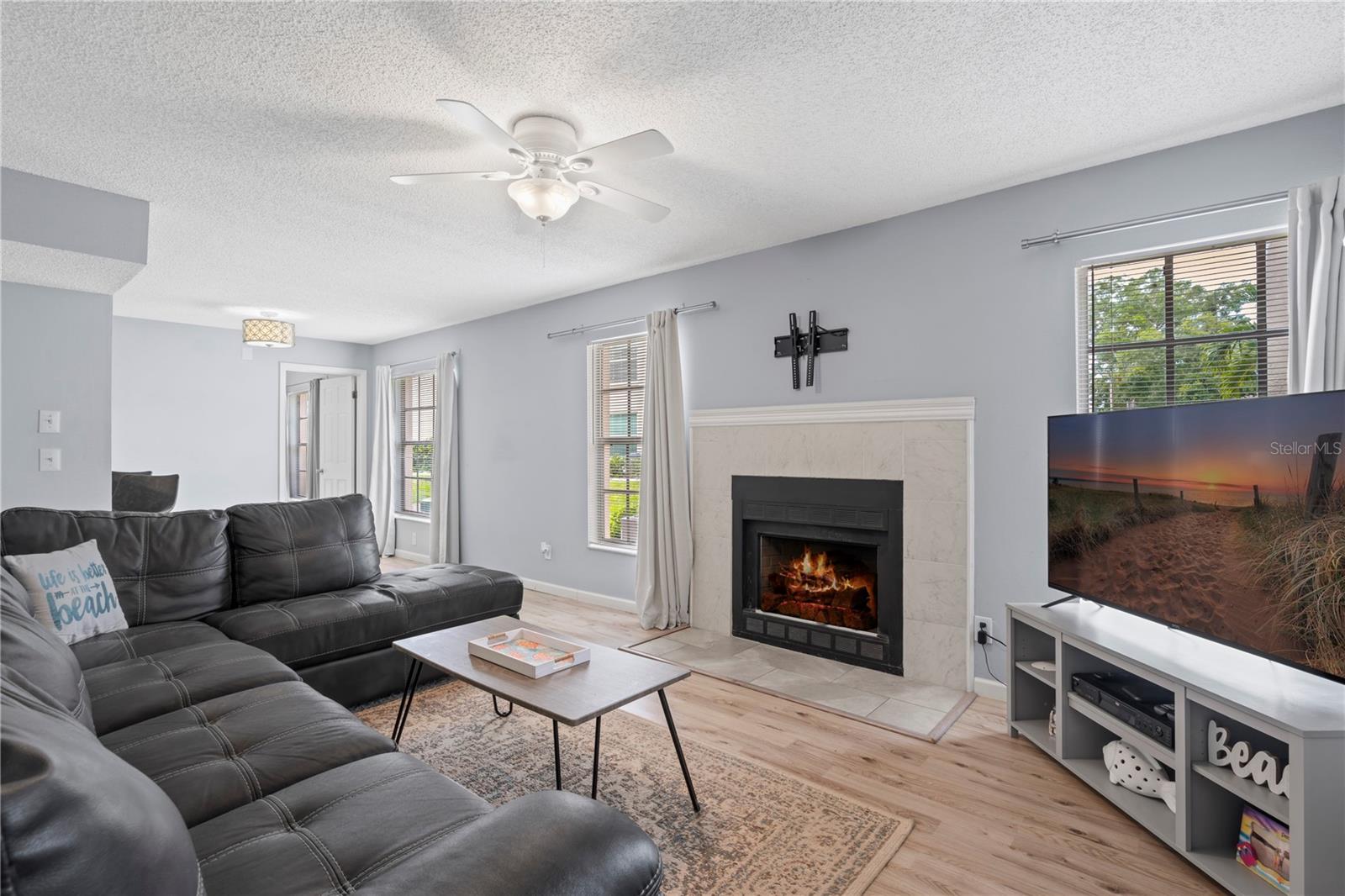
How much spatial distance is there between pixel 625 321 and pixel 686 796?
3.46 m

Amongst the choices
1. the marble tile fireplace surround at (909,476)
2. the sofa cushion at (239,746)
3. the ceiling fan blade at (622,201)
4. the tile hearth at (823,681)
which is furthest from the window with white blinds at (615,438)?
the sofa cushion at (239,746)

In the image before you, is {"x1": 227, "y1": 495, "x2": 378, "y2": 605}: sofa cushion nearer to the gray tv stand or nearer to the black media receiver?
the gray tv stand

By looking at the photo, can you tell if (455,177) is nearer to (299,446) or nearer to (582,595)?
(582,595)

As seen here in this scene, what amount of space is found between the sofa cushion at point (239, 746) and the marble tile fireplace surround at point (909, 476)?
2.68m

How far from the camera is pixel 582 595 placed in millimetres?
5180

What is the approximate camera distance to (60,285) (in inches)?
144

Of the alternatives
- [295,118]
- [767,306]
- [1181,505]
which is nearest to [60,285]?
[295,118]

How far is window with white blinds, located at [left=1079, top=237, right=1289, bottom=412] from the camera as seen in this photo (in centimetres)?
254

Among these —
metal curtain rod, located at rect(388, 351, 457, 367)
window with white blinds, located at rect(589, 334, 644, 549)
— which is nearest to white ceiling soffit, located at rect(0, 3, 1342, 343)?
window with white blinds, located at rect(589, 334, 644, 549)

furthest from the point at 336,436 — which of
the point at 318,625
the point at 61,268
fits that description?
the point at 318,625

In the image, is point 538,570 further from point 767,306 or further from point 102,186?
point 102,186

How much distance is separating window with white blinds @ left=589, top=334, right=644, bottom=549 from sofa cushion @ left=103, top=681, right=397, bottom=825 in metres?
3.13

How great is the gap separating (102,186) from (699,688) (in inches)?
151

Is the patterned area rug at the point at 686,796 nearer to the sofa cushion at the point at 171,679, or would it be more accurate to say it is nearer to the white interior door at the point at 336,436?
the sofa cushion at the point at 171,679
